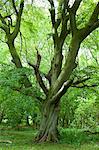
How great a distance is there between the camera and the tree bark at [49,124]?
1562cm

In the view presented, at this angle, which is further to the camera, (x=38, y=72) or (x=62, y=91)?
(x=38, y=72)

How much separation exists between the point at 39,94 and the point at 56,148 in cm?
369

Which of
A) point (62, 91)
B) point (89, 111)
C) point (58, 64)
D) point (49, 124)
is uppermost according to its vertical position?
point (58, 64)

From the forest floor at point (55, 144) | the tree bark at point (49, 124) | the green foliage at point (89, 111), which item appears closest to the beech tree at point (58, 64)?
the tree bark at point (49, 124)

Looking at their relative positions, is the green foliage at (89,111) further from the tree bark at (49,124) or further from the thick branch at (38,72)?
the thick branch at (38,72)

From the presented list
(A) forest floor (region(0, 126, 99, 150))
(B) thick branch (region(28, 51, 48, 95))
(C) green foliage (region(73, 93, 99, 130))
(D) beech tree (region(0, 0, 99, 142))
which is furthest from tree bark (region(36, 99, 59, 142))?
(C) green foliage (region(73, 93, 99, 130))

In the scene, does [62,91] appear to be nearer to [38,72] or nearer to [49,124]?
[38,72]

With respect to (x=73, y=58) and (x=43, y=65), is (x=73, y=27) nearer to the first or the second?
(x=73, y=58)

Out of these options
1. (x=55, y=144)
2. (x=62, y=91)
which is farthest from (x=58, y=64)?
(x=55, y=144)

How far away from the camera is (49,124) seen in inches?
631

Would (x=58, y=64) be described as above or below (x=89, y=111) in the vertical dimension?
above

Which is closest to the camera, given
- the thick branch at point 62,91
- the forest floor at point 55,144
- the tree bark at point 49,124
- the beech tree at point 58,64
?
the forest floor at point 55,144

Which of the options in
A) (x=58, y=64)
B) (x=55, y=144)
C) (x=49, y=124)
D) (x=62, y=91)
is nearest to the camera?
(x=55, y=144)

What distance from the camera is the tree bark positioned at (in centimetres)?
1562
